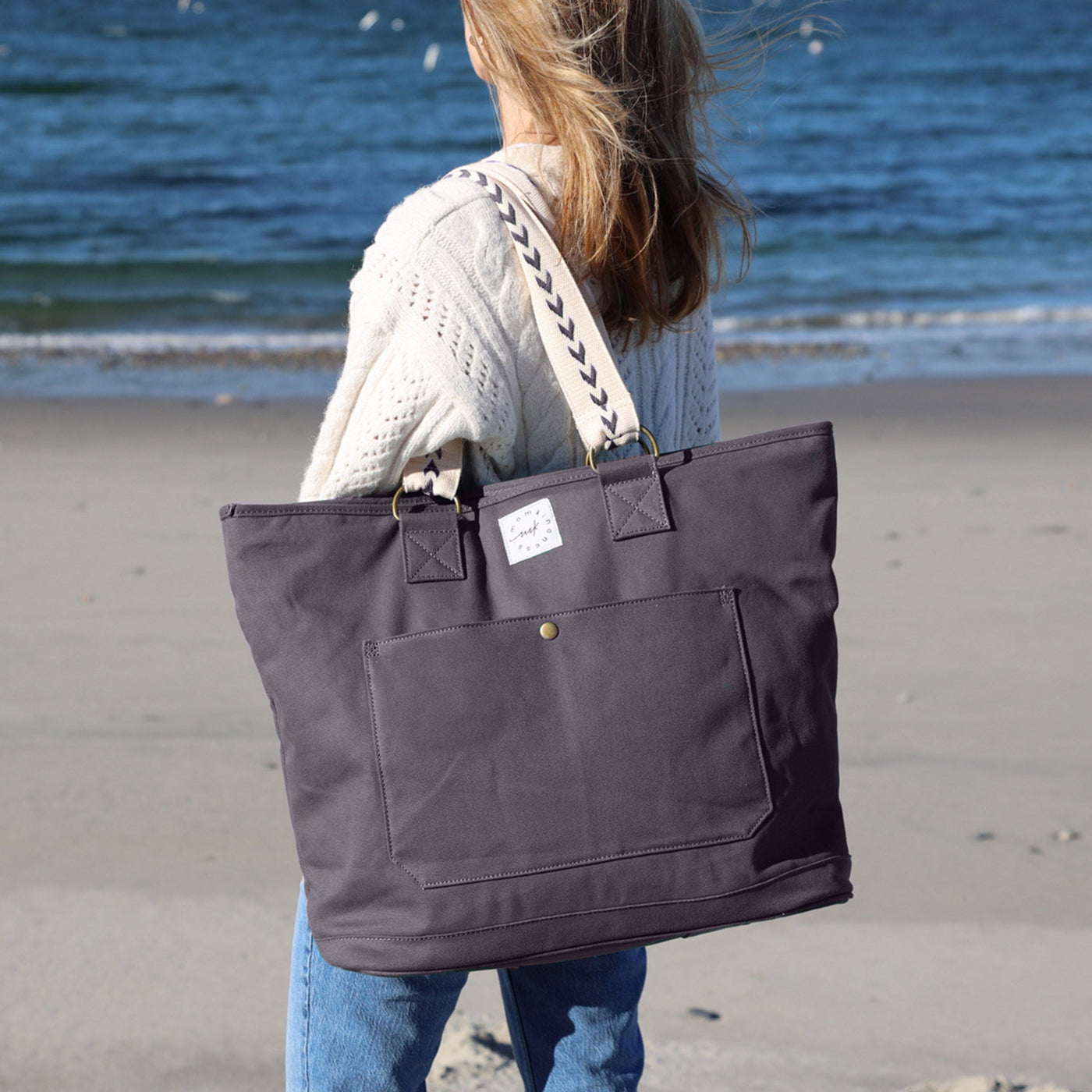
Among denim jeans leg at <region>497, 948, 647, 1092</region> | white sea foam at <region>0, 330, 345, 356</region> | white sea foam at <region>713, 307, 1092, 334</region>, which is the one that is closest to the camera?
denim jeans leg at <region>497, 948, 647, 1092</region>

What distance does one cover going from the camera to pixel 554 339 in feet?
3.76

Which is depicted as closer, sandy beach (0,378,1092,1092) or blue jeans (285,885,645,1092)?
blue jeans (285,885,645,1092)

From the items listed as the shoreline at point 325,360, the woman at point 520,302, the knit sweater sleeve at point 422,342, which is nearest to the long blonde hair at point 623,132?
the woman at point 520,302

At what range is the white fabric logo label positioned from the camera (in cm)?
115

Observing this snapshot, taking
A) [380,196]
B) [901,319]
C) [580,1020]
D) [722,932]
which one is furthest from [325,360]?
[580,1020]

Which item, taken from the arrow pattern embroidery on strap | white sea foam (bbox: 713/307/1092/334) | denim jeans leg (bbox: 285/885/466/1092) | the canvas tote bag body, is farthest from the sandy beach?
white sea foam (bbox: 713/307/1092/334)

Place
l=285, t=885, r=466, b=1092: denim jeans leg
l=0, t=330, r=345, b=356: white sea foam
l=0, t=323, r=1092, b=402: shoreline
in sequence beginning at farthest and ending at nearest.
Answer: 1. l=0, t=330, r=345, b=356: white sea foam
2. l=0, t=323, r=1092, b=402: shoreline
3. l=285, t=885, r=466, b=1092: denim jeans leg

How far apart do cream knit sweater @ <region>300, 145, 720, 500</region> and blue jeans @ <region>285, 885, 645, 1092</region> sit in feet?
1.55

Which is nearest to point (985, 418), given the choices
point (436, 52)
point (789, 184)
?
point (789, 184)

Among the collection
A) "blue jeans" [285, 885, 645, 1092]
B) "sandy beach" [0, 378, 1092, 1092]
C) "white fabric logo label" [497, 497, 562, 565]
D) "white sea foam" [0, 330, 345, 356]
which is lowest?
"sandy beach" [0, 378, 1092, 1092]

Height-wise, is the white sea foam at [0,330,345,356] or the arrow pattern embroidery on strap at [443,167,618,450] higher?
the white sea foam at [0,330,345,356]

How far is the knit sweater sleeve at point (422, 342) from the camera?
1.11 m

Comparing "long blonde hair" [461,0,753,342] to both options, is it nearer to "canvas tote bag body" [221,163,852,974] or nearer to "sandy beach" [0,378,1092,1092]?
"canvas tote bag body" [221,163,852,974]

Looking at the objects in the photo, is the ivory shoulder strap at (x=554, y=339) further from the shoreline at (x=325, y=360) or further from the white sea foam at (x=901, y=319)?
the white sea foam at (x=901, y=319)
